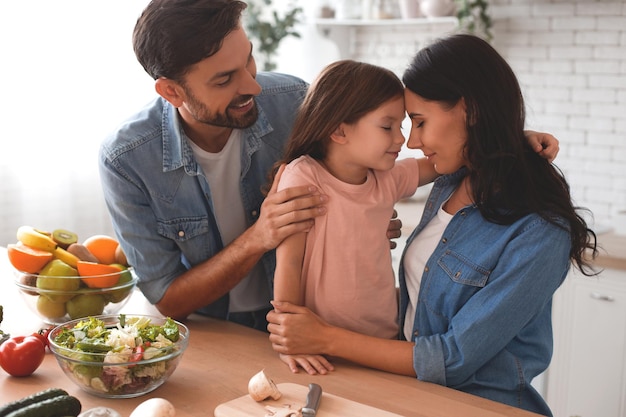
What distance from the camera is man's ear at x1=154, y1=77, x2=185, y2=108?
2.09 metres

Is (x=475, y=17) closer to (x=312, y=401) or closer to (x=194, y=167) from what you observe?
(x=194, y=167)

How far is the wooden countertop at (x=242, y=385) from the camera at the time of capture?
157cm

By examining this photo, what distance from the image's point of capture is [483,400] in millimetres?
1623

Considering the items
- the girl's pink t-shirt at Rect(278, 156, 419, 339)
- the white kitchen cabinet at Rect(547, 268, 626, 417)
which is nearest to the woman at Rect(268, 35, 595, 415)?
the girl's pink t-shirt at Rect(278, 156, 419, 339)

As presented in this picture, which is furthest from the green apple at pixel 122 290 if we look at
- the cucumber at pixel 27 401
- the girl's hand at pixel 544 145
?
the girl's hand at pixel 544 145

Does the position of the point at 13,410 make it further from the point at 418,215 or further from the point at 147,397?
the point at 418,215

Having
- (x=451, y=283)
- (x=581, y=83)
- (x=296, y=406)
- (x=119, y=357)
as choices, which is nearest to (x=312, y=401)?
(x=296, y=406)

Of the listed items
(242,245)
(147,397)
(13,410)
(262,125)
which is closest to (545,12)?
(262,125)

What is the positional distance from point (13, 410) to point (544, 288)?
3.64ft

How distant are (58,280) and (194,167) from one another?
47 centimetres

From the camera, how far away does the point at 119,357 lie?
60.7 inches

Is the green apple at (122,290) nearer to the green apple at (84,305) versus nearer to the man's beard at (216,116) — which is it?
the green apple at (84,305)

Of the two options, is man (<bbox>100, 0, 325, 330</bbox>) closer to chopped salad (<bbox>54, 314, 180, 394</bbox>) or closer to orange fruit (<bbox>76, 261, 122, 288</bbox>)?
orange fruit (<bbox>76, 261, 122, 288</bbox>)

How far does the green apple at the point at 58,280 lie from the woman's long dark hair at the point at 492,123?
995 mm
